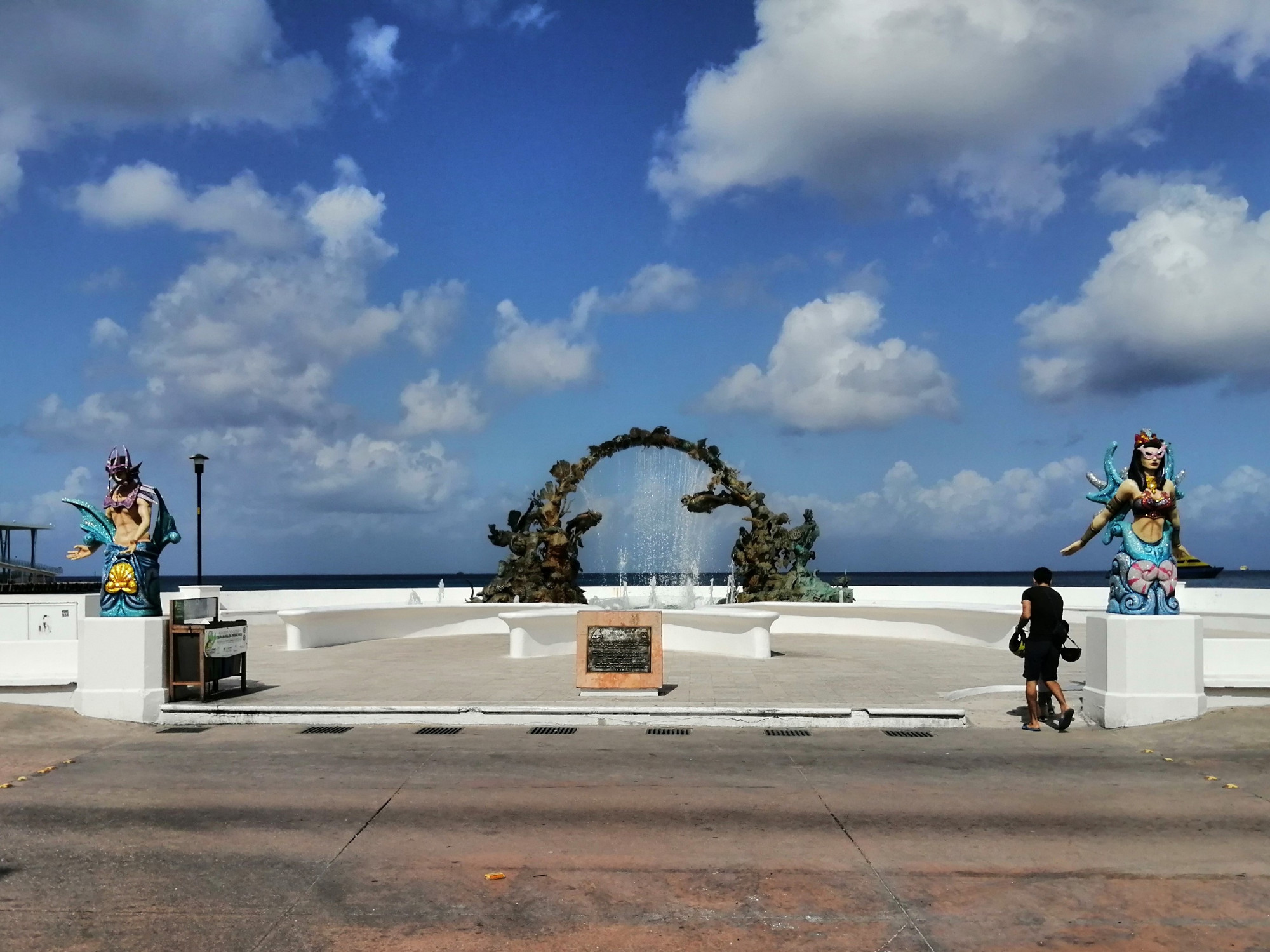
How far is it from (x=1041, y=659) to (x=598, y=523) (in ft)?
56.7

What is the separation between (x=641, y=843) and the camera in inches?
298

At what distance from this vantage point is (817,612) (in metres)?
26.3

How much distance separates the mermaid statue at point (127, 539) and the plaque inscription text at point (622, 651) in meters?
5.75

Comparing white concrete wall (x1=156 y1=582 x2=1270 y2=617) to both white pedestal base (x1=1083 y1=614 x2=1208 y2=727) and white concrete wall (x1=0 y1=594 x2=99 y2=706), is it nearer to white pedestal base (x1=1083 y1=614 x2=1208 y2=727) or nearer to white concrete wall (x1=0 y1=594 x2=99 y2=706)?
white concrete wall (x1=0 y1=594 x2=99 y2=706)

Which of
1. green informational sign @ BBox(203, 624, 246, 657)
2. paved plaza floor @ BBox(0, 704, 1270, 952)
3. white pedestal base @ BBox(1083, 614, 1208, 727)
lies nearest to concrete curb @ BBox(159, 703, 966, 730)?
green informational sign @ BBox(203, 624, 246, 657)

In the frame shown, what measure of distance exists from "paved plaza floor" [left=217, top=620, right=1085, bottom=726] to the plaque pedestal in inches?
15.4

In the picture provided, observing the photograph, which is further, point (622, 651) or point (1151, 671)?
point (622, 651)

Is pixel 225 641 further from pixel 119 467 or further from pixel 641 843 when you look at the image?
pixel 641 843

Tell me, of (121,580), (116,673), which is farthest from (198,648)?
(121,580)

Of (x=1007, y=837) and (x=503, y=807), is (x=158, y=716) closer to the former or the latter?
(x=503, y=807)

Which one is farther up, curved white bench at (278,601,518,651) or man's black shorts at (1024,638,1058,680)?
man's black shorts at (1024,638,1058,680)

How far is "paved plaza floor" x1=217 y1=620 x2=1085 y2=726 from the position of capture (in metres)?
14.1

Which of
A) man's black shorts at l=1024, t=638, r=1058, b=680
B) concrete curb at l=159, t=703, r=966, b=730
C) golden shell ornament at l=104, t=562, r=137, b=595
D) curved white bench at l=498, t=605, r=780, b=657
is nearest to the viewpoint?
man's black shorts at l=1024, t=638, r=1058, b=680

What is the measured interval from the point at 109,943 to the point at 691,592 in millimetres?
26829
